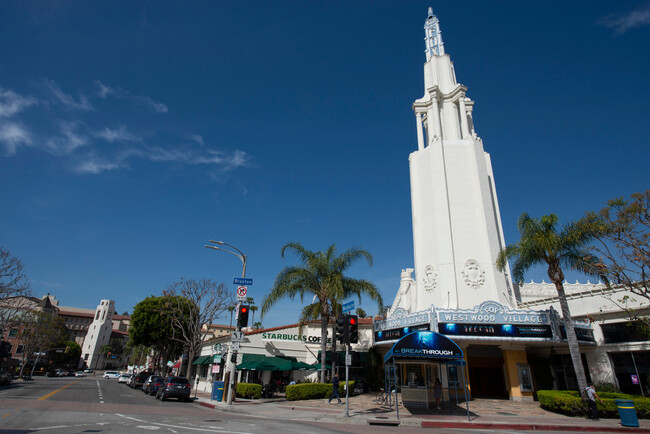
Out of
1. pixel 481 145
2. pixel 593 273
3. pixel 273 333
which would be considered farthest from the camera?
pixel 481 145

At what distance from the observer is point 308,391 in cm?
2402

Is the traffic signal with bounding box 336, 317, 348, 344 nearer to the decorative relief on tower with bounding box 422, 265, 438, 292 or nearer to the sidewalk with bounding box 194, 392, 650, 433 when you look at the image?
the sidewalk with bounding box 194, 392, 650, 433

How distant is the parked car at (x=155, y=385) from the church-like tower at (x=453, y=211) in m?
22.5

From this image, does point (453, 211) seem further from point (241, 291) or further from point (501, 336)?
point (241, 291)

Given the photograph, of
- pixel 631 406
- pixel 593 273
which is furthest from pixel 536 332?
pixel 631 406

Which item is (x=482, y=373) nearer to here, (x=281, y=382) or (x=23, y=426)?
(x=281, y=382)

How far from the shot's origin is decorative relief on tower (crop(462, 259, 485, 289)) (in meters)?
31.3

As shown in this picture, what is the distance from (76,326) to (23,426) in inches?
5522

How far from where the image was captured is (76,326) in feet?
410

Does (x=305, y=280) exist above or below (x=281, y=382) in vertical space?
above

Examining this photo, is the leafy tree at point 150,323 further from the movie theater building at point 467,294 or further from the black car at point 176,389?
the movie theater building at point 467,294

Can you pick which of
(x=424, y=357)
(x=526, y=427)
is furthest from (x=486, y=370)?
(x=526, y=427)

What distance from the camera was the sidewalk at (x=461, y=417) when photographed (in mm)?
14766

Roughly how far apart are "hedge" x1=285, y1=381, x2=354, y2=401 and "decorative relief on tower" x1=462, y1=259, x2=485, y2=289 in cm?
1415
